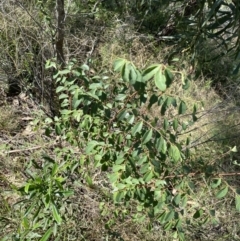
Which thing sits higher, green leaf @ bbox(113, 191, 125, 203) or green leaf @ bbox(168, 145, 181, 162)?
green leaf @ bbox(168, 145, 181, 162)

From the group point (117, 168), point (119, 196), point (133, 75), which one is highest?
point (133, 75)

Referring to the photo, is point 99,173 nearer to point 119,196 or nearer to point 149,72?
point 119,196

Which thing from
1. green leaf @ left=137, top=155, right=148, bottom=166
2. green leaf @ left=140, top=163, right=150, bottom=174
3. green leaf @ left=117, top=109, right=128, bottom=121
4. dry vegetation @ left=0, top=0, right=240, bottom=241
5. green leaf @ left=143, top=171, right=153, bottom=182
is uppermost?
green leaf @ left=117, top=109, right=128, bottom=121

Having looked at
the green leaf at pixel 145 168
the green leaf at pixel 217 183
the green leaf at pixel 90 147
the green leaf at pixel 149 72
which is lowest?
the green leaf at pixel 90 147

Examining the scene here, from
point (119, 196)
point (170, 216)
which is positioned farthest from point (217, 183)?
point (119, 196)

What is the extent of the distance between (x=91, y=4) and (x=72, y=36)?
0.48 meters

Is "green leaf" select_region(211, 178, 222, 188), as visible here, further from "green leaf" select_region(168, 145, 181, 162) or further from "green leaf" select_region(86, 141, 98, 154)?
"green leaf" select_region(86, 141, 98, 154)

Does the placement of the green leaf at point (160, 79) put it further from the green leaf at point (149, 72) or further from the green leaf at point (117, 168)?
the green leaf at point (117, 168)

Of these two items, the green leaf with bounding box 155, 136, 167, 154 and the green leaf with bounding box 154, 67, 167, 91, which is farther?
the green leaf with bounding box 155, 136, 167, 154

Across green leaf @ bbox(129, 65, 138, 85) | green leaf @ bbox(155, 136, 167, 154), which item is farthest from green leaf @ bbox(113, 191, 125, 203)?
green leaf @ bbox(129, 65, 138, 85)

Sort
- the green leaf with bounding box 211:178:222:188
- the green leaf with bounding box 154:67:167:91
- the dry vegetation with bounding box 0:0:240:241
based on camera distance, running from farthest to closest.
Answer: the dry vegetation with bounding box 0:0:240:241 < the green leaf with bounding box 211:178:222:188 < the green leaf with bounding box 154:67:167:91

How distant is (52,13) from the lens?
10.3ft

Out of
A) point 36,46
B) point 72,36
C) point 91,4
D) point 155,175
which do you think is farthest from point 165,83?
point 91,4

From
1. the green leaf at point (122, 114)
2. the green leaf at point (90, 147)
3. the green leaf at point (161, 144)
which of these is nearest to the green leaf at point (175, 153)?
the green leaf at point (161, 144)
